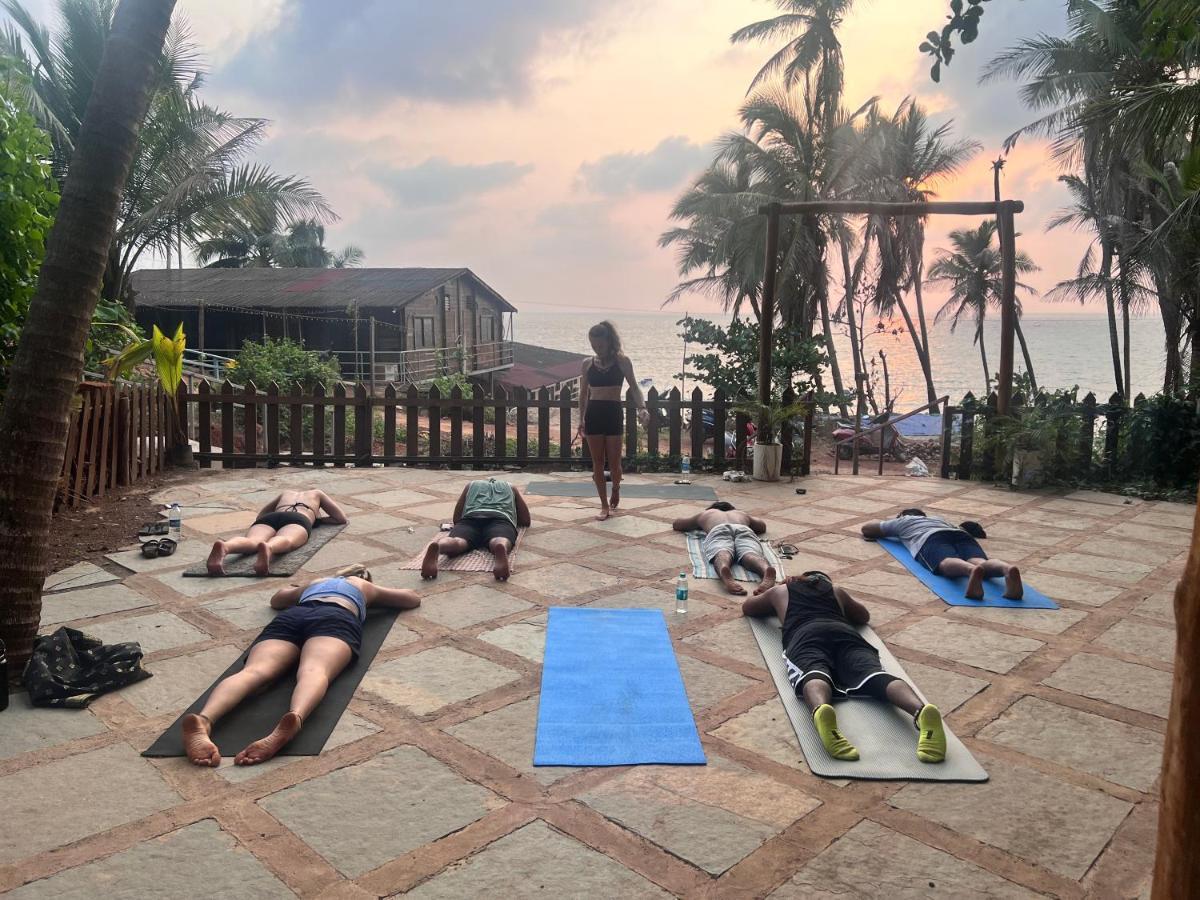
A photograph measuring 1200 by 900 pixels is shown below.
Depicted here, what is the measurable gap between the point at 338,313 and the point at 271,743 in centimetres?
2860

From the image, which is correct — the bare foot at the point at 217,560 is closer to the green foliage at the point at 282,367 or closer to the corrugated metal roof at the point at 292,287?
the green foliage at the point at 282,367

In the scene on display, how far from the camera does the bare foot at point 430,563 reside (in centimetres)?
547

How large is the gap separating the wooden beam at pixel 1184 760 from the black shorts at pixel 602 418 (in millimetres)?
5961

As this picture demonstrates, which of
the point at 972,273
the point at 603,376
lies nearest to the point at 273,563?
the point at 603,376

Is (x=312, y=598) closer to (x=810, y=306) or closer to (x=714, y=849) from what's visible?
(x=714, y=849)

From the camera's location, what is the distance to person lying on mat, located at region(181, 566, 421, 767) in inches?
123

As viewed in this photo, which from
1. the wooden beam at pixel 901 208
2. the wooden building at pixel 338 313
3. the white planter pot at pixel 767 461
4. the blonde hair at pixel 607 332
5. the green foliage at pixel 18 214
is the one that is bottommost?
the white planter pot at pixel 767 461

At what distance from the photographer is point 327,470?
992cm

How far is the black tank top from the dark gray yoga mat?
215 centimetres

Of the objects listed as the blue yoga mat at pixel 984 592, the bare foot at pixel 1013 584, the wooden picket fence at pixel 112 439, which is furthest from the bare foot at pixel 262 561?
the bare foot at pixel 1013 584

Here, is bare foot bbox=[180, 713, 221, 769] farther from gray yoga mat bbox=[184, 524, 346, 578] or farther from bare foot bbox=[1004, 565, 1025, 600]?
bare foot bbox=[1004, 565, 1025, 600]

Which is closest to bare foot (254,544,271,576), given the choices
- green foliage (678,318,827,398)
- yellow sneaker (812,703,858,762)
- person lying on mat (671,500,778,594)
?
person lying on mat (671,500,778,594)

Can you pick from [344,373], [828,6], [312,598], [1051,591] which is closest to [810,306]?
[828,6]

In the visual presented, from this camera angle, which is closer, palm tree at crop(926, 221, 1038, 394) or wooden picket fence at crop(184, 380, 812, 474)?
wooden picket fence at crop(184, 380, 812, 474)
